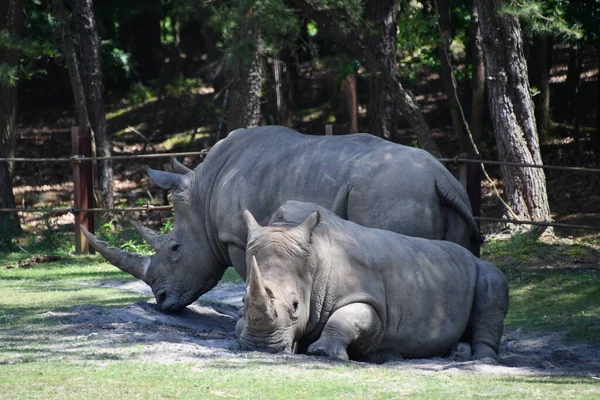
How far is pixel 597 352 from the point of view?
8539 millimetres

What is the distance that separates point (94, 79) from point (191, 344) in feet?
42.5

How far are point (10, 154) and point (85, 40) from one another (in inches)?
97.7

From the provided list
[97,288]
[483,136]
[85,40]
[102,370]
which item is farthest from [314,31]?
[102,370]

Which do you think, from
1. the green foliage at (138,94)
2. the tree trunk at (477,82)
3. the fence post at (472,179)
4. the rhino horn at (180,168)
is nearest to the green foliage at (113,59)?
the green foliage at (138,94)

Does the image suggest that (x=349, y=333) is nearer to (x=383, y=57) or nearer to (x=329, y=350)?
(x=329, y=350)

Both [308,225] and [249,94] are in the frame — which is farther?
[249,94]

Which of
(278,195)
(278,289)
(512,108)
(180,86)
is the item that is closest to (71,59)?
(512,108)

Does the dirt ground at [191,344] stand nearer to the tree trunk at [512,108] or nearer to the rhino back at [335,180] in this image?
the rhino back at [335,180]

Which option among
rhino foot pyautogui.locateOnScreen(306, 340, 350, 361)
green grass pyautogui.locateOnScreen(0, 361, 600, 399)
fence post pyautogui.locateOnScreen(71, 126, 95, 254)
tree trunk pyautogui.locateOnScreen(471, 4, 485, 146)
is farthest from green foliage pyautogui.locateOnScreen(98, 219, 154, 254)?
tree trunk pyautogui.locateOnScreen(471, 4, 485, 146)

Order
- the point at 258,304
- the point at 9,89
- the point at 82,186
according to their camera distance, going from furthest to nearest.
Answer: the point at 9,89 < the point at 82,186 < the point at 258,304

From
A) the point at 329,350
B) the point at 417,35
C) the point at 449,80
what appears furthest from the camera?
the point at 449,80

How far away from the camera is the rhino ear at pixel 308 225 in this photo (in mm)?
7711

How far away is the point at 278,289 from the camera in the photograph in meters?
7.50

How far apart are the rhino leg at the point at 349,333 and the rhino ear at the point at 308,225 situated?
24.2 inches
